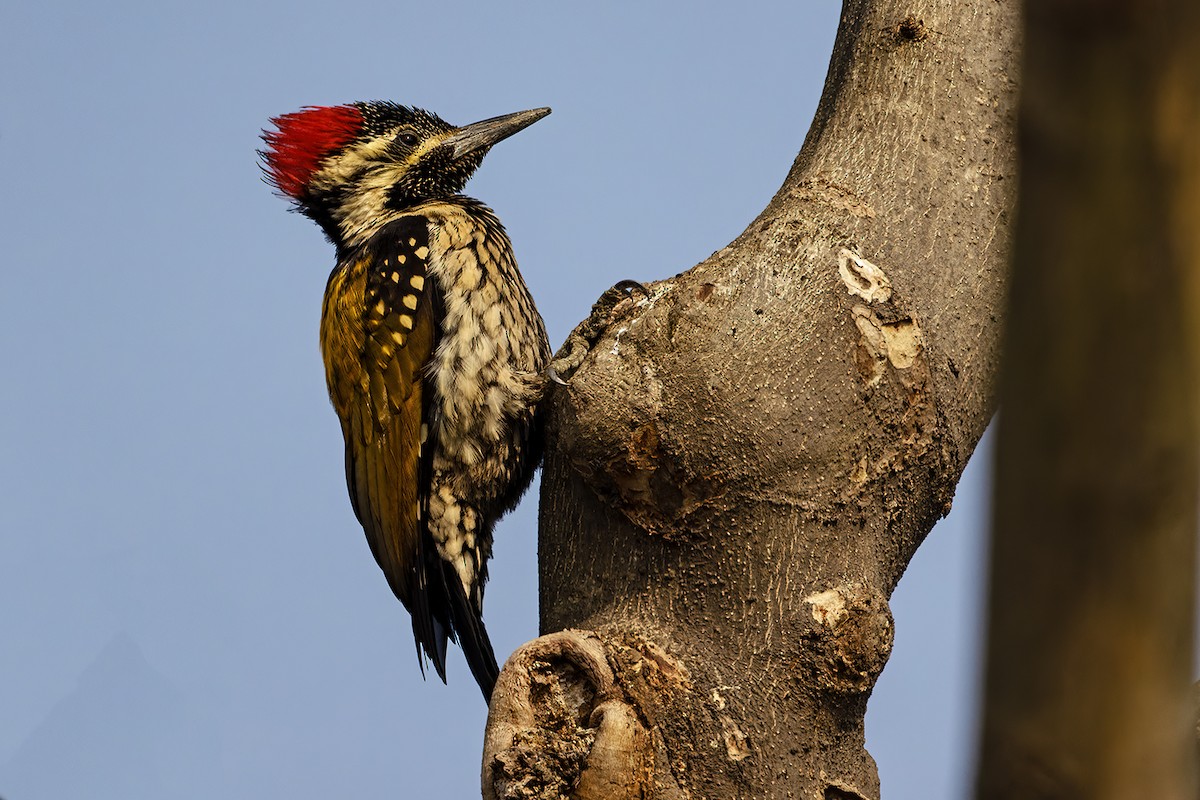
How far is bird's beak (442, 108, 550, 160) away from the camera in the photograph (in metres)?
4.68

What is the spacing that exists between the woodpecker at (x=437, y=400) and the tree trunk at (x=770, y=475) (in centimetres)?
94

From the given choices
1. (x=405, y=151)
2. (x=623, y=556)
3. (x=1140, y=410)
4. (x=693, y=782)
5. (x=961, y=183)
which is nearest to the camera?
(x=1140, y=410)

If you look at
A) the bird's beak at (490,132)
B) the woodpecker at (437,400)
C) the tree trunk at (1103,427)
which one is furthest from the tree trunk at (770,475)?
the bird's beak at (490,132)

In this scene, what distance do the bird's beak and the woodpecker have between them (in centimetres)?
48

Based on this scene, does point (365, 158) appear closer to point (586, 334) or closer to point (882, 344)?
point (586, 334)

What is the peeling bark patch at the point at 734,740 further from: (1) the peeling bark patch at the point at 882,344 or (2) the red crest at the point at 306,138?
(2) the red crest at the point at 306,138

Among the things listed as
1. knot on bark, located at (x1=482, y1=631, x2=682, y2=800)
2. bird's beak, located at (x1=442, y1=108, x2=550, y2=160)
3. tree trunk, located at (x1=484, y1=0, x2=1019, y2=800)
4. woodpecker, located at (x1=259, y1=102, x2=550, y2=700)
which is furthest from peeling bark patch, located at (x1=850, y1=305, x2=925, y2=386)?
bird's beak, located at (x1=442, y1=108, x2=550, y2=160)

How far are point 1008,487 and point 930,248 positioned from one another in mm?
1982

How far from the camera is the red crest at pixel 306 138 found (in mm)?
4645

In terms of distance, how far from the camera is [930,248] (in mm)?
2787

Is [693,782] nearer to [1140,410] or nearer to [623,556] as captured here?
[623,556]

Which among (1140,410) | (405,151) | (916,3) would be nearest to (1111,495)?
(1140,410)

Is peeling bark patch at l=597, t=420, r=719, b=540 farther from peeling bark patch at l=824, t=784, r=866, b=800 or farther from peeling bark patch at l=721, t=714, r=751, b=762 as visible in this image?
peeling bark patch at l=824, t=784, r=866, b=800

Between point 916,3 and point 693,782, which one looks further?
point 916,3
